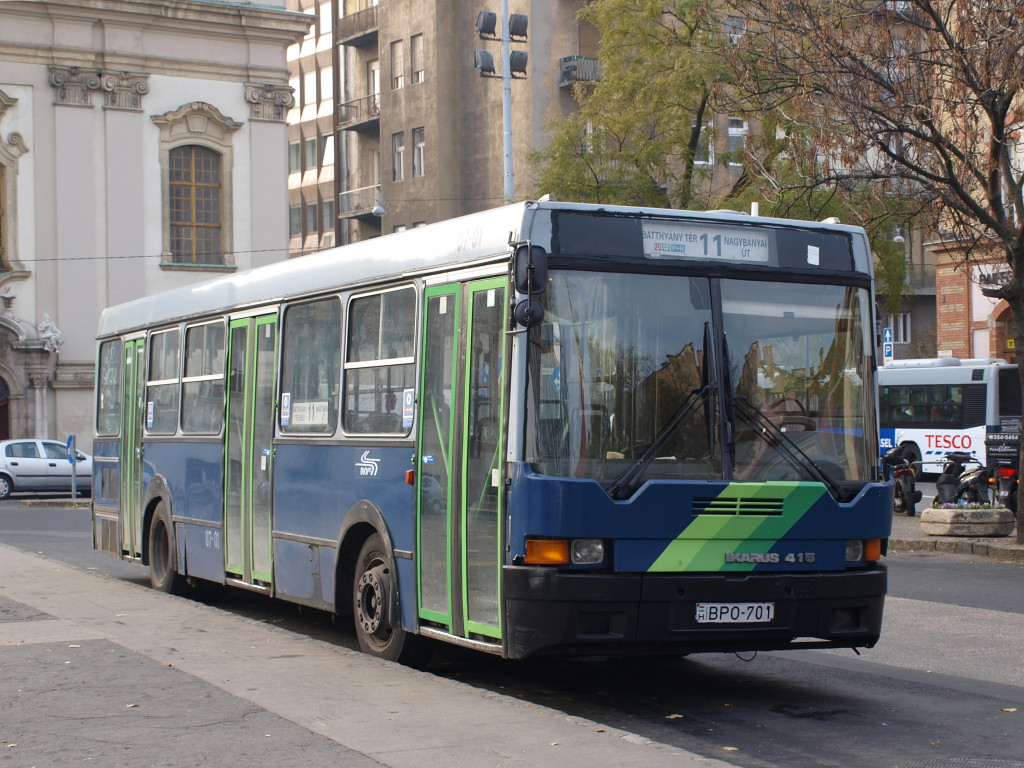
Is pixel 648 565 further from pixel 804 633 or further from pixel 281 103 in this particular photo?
pixel 281 103

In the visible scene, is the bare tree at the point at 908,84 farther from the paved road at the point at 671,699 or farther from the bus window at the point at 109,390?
the bus window at the point at 109,390

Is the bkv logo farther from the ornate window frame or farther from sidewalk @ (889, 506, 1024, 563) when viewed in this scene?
the ornate window frame

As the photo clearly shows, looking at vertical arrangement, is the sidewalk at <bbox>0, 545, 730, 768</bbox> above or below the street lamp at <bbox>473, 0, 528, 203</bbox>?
below

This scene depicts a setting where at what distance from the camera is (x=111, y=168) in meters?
42.9

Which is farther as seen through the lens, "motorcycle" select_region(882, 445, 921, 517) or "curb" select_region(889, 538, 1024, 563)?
"motorcycle" select_region(882, 445, 921, 517)

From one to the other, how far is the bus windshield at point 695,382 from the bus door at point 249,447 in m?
4.33

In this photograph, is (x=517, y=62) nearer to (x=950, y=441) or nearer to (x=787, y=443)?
(x=950, y=441)

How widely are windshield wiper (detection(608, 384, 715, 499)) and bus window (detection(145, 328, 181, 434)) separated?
7.26m

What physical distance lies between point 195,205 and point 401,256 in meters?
36.1

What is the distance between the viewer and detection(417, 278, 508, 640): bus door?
341 inches

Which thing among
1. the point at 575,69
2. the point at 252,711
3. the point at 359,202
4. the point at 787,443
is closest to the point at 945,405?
the point at 575,69

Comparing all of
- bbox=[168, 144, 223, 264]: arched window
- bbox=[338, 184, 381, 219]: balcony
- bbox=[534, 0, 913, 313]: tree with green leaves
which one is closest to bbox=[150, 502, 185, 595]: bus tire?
bbox=[534, 0, 913, 313]: tree with green leaves

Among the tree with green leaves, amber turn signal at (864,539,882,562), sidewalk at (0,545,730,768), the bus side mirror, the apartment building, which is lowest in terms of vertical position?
sidewalk at (0,545,730,768)

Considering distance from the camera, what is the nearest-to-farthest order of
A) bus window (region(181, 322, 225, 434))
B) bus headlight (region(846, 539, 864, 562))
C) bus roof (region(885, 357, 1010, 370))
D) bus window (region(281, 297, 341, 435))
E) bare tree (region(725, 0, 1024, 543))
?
bus headlight (region(846, 539, 864, 562)) → bus window (region(281, 297, 341, 435)) → bus window (region(181, 322, 225, 434)) → bare tree (region(725, 0, 1024, 543)) → bus roof (region(885, 357, 1010, 370))
